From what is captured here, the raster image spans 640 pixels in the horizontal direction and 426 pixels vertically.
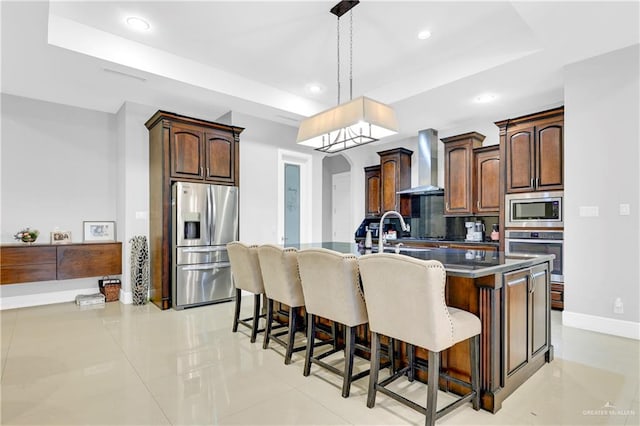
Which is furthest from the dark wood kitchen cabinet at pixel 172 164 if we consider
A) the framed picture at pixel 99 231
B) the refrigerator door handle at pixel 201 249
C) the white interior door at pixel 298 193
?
the white interior door at pixel 298 193

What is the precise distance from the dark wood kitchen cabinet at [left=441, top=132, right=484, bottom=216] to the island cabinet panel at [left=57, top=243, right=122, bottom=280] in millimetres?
5166

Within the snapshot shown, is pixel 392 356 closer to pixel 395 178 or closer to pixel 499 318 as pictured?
pixel 499 318

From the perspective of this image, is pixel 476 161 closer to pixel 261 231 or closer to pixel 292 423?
pixel 261 231

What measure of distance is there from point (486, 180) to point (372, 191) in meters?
2.36

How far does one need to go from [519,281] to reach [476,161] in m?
3.71

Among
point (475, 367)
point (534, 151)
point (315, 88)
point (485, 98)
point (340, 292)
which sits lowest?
point (475, 367)

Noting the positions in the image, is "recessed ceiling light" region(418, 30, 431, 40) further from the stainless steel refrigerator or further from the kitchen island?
the stainless steel refrigerator

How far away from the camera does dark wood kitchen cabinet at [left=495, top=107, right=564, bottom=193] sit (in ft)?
14.0

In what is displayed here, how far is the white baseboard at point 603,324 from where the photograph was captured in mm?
3328

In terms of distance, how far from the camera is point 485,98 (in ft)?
15.7

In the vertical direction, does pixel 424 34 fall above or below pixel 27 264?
above

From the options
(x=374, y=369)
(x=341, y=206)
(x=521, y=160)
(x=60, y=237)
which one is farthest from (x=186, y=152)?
(x=341, y=206)

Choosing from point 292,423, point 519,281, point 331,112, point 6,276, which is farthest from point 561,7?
point 6,276

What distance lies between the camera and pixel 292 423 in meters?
1.96
